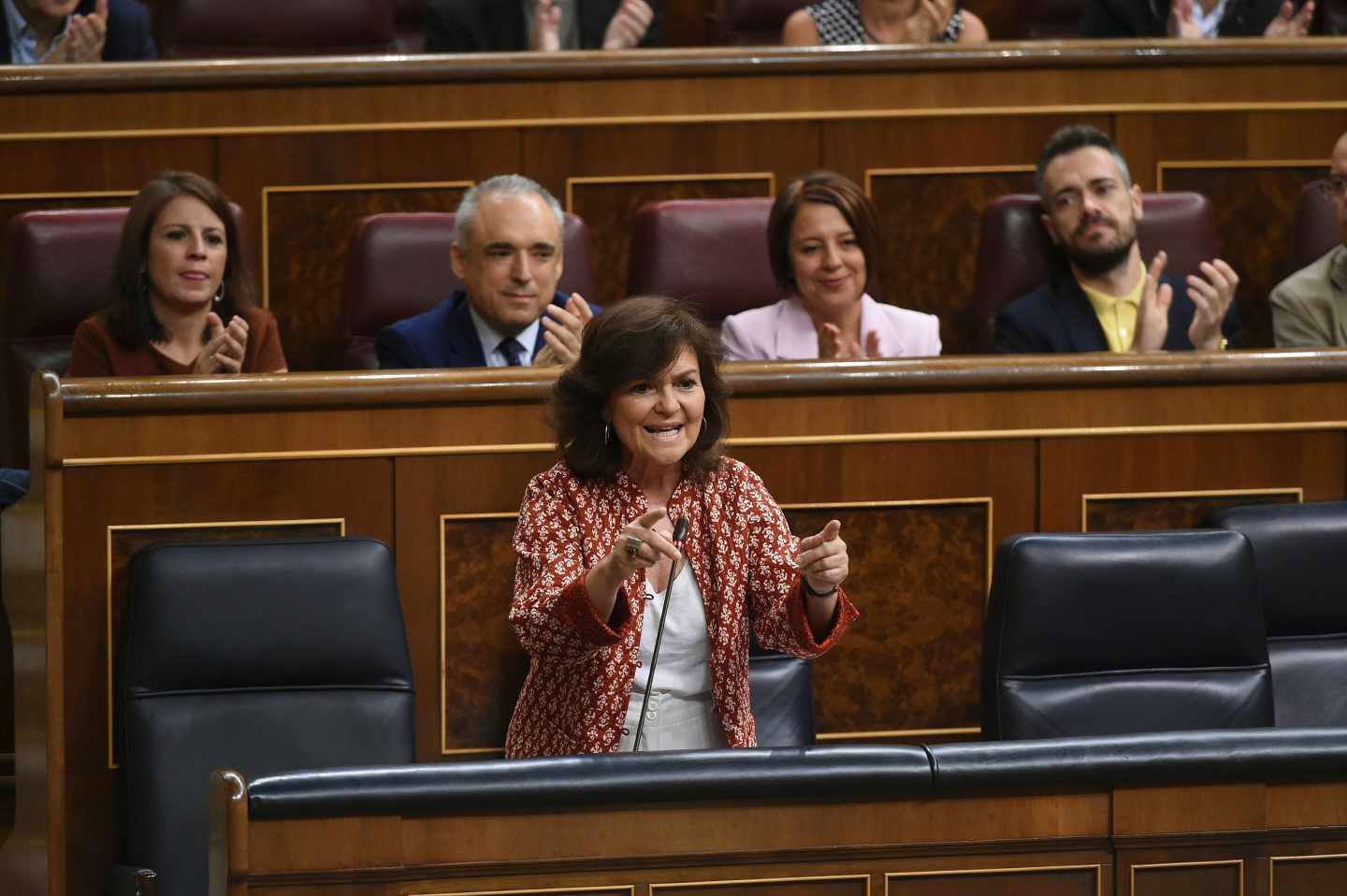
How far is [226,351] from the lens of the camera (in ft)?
4.63

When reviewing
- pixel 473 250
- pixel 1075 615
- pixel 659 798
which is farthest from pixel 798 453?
pixel 659 798

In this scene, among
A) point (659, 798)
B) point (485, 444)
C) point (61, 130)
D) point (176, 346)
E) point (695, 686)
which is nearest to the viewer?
point (659, 798)

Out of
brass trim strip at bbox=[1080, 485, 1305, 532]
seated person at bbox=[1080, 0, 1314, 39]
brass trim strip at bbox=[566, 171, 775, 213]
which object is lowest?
brass trim strip at bbox=[1080, 485, 1305, 532]

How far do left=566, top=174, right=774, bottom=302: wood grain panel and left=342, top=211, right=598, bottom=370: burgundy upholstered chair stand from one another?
18 cm

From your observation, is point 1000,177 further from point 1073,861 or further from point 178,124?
point 1073,861

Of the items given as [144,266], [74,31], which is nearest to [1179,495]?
[144,266]

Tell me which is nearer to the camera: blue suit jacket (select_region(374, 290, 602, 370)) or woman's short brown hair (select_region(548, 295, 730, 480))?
woman's short brown hair (select_region(548, 295, 730, 480))

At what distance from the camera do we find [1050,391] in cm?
128

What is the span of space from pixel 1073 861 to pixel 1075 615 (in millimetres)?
305

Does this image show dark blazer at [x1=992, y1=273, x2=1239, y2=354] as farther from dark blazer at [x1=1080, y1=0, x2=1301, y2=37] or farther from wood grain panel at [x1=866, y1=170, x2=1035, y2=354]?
dark blazer at [x1=1080, y1=0, x2=1301, y2=37]

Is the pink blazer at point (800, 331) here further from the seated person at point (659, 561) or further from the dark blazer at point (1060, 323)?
the seated person at point (659, 561)

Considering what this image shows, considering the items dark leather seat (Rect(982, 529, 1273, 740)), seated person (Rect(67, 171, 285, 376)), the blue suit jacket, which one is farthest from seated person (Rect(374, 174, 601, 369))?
dark leather seat (Rect(982, 529, 1273, 740))

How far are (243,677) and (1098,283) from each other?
2.76ft

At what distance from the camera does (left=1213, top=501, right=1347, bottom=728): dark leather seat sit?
1199 mm
